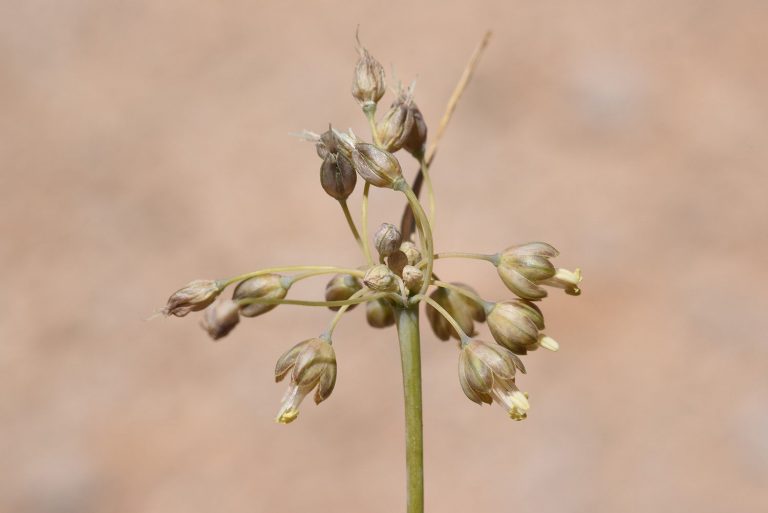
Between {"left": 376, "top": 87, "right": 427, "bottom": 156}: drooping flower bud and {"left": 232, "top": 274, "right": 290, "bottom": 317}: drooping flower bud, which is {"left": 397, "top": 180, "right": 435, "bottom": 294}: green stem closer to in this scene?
{"left": 376, "top": 87, "right": 427, "bottom": 156}: drooping flower bud

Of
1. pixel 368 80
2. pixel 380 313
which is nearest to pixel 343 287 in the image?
pixel 380 313

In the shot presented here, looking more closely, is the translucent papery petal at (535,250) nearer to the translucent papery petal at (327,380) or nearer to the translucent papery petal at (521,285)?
the translucent papery petal at (521,285)

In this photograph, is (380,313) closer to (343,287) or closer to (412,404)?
(343,287)

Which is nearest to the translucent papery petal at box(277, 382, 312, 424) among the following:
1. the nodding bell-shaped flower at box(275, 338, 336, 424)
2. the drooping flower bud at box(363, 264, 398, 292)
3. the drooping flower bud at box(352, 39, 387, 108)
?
the nodding bell-shaped flower at box(275, 338, 336, 424)

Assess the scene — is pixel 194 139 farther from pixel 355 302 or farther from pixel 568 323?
pixel 355 302

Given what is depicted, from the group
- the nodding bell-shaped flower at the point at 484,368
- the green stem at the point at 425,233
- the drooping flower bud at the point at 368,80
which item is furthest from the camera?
the drooping flower bud at the point at 368,80

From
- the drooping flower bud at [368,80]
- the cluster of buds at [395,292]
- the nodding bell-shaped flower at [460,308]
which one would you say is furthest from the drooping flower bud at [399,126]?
the nodding bell-shaped flower at [460,308]
